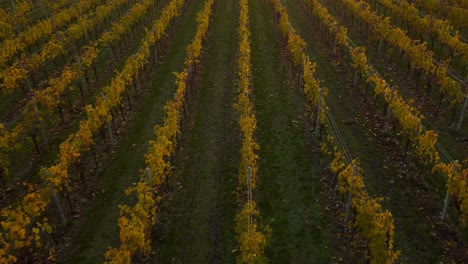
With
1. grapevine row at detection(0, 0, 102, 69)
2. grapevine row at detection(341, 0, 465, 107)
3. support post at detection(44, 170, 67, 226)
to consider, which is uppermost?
grapevine row at detection(0, 0, 102, 69)

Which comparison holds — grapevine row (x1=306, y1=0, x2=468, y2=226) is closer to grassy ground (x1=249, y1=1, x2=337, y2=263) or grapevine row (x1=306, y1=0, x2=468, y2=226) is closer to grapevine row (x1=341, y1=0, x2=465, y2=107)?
grapevine row (x1=341, y1=0, x2=465, y2=107)

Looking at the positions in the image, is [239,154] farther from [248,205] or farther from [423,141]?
[423,141]

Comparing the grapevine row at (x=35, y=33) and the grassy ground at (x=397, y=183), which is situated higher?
the grapevine row at (x=35, y=33)

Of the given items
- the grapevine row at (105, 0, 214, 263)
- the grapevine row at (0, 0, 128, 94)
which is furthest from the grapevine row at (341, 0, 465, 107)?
the grapevine row at (0, 0, 128, 94)

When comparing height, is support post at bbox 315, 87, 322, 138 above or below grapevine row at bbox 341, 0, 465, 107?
below

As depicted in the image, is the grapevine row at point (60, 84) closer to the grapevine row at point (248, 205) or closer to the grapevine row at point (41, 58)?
the grapevine row at point (41, 58)

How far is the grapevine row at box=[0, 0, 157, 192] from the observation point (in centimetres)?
1546

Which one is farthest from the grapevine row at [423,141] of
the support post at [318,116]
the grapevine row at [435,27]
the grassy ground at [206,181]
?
the grassy ground at [206,181]

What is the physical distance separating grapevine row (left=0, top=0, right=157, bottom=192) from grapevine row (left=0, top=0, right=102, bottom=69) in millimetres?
2740

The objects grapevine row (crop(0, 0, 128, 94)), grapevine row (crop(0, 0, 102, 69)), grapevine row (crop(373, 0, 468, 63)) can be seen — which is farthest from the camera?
grapevine row (crop(0, 0, 102, 69))

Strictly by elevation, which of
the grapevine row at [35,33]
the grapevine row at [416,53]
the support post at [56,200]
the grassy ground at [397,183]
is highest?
the grapevine row at [35,33]

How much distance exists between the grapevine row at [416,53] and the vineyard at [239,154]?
11 cm

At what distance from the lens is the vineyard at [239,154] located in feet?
36.7

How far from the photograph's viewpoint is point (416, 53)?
19.3 meters
